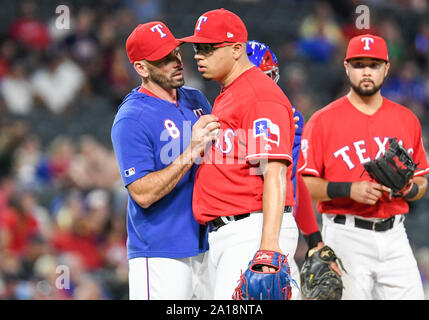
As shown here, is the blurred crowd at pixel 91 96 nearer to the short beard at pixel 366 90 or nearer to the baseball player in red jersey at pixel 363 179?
the baseball player in red jersey at pixel 363 179

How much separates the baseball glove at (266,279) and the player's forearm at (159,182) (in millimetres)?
649

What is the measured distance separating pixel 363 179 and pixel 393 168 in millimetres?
301

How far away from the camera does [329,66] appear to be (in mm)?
10781

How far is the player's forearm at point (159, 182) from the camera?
139 inches

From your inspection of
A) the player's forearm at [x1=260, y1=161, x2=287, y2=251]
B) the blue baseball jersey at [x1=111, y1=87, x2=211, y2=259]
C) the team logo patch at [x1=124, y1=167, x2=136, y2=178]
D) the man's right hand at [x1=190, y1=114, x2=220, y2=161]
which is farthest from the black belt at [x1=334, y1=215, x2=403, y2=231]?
the team logo patch at [x1=124, y1=167, x2=136, y2=178]

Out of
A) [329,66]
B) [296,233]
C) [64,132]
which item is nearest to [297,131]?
[296,233]

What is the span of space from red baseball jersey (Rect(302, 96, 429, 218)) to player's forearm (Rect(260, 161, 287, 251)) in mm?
1220

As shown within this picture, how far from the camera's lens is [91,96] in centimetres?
946

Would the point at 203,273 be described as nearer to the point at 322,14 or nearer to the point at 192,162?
the point at 192,162

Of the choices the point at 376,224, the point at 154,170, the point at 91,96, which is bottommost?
the point at 376,224

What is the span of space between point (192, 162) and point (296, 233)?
613 millimetres

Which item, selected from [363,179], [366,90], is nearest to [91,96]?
[366,90]

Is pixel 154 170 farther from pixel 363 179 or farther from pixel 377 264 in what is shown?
pixel 377 264

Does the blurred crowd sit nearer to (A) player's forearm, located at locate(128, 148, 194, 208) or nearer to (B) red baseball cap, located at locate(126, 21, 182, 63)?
(A) player's forearm, located at locate(128, 148, 194, 208)
